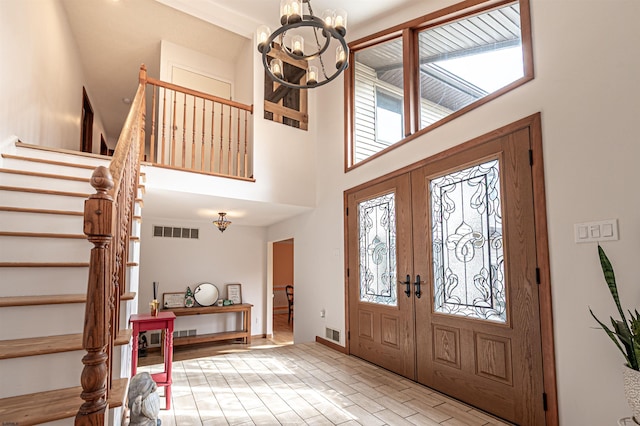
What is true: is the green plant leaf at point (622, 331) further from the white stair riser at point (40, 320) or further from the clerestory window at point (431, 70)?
the white stair riser at point (40, 320)

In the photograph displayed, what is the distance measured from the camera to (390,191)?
3770mm

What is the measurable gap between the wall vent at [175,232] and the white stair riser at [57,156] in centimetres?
295

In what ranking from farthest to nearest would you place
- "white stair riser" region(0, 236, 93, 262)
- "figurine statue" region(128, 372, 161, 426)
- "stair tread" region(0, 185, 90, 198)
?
1. "stair tread" region(0, 185, 90, 198)
2. "figurine statue" region(128, 372, 161, 426)
3. "white stair riser" region(0, 236, 93, 262)

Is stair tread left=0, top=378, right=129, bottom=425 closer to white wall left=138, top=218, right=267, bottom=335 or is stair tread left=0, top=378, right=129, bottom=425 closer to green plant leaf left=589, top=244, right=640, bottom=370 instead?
green plant leaf left=589, top=244, right=640, bottom=370

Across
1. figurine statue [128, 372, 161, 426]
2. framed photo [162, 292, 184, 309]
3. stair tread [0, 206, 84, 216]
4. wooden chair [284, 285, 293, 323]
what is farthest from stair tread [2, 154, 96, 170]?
wooden chair [284, 285, 293, 323]

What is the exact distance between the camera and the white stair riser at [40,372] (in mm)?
1495

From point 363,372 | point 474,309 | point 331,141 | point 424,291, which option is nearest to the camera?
point 474,309

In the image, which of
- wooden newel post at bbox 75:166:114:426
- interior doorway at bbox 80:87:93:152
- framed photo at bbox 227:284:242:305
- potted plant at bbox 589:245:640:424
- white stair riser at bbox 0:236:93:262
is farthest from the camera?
framed photo at bbox 227:284:242:305

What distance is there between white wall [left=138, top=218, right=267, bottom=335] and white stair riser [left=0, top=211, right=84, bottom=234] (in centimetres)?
369

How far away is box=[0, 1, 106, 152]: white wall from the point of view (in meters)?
3.02

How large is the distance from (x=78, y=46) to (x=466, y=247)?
6.51 meters

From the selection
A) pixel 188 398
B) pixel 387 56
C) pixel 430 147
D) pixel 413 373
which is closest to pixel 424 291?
pixel 413 373

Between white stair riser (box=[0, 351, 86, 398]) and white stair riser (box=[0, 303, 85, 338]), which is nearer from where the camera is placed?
white stair riser (box=[0, 351, 86, 398])

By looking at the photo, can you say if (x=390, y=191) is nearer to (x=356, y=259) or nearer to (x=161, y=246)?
(x=356, y=259)
